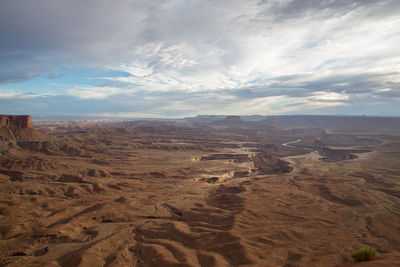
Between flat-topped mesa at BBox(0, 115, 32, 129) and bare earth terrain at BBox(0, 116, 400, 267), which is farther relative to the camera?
flat-topped mesa at BBox(0, 115, 32, 129)

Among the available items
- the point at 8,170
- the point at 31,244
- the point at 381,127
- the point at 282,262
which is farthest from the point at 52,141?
the point at 381,127

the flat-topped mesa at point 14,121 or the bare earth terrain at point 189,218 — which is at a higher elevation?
the flat-topped mesa at point 14,121

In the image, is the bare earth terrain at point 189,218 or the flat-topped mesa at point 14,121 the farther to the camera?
the flat-topped mesa at point 14,121

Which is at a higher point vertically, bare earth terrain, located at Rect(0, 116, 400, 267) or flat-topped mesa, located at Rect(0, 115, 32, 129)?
flat-topped mesa, located at Rect(0, 115, 32, 129)

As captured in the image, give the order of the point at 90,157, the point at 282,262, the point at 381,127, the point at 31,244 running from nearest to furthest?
the point at 282,262, the point at 31,244, the point at 90,157, the point at 381,127

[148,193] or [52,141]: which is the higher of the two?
[52,141]

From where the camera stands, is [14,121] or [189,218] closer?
[189,218]

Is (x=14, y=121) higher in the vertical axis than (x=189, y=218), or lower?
higher

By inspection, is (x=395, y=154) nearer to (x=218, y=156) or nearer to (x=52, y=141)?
(x=218, y=156)
